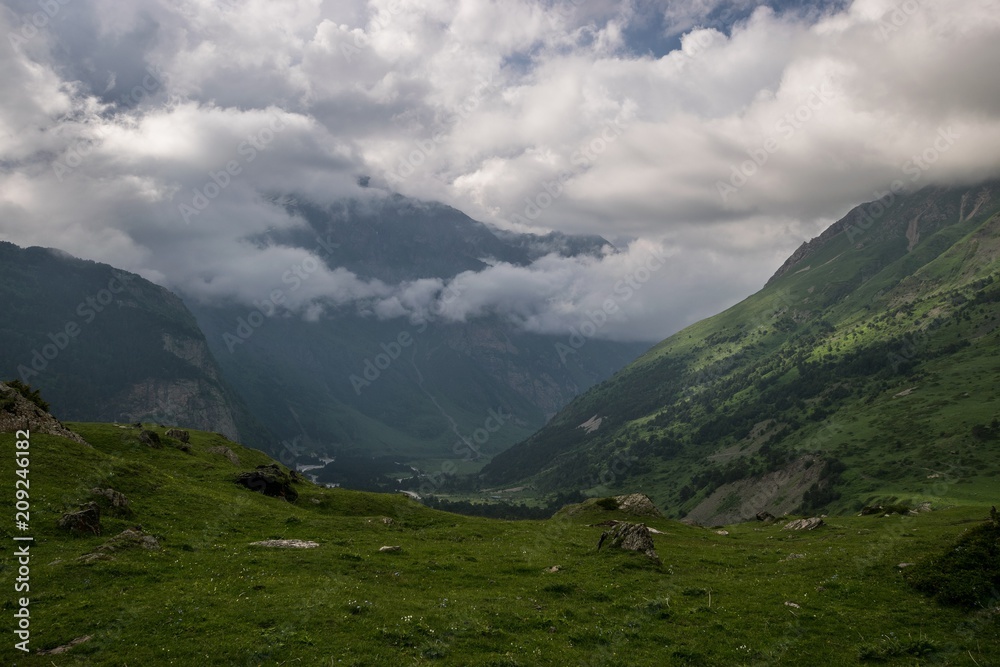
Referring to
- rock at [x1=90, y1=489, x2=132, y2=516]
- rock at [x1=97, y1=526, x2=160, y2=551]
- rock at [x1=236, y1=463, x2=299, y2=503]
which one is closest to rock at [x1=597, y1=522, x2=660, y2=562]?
rock at [x1=97, y1=526, x2=160, y2=551]

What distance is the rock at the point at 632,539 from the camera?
45.2 metres

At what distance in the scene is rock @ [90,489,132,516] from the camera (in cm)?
4262

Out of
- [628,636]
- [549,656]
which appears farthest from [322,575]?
[628,636]

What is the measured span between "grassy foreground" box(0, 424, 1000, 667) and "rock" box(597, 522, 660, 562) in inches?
63.9

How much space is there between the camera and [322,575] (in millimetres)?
36094

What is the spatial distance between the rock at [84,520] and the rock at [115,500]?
2720 mm

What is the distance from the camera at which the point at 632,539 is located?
46.2 m

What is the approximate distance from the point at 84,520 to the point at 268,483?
2958 centimetres

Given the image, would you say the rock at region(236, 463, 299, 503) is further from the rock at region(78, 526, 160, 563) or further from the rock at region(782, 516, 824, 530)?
the rock at region(782, 516, 824, 530)

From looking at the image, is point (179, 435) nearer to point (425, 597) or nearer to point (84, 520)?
point (84, 520)

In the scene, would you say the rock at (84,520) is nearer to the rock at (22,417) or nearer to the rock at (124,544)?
the rock at (124,544)

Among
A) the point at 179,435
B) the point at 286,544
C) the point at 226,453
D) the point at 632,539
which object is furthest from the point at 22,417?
the point at 632,539

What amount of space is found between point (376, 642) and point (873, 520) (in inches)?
3105

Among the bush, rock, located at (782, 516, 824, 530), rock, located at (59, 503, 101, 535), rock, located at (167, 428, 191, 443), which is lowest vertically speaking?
rock, located at (782, 516, 824, 530)
